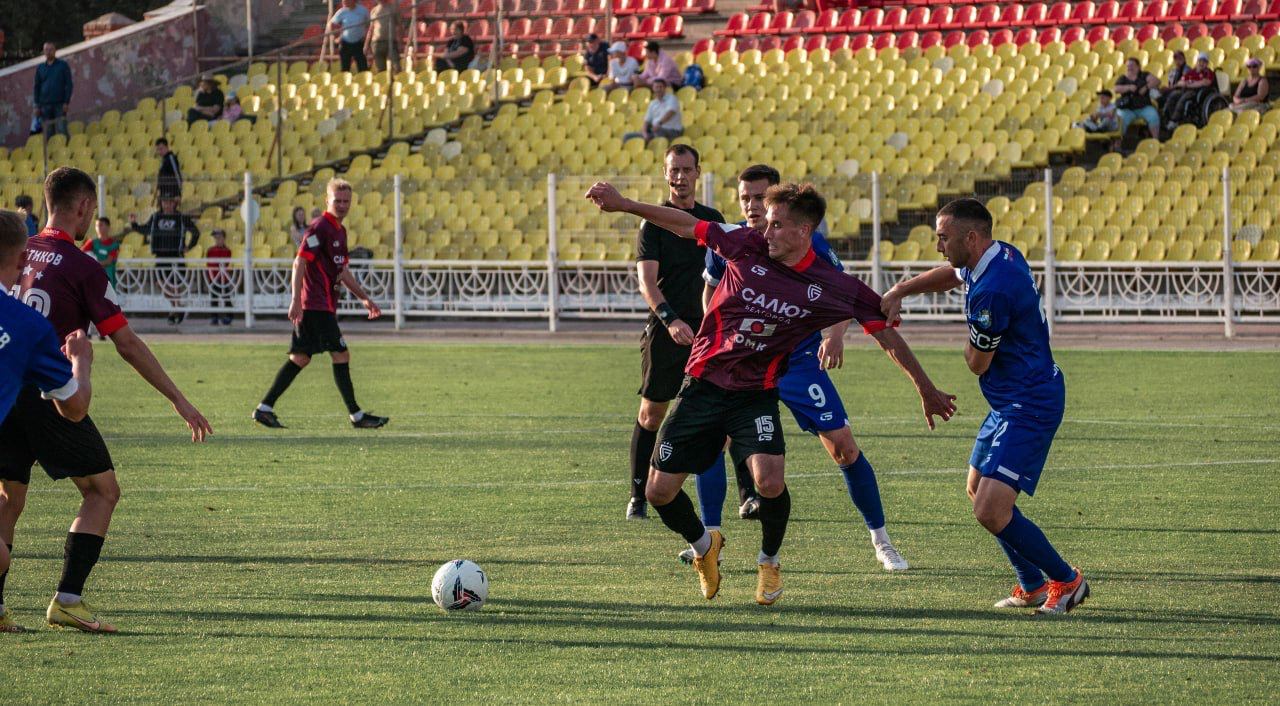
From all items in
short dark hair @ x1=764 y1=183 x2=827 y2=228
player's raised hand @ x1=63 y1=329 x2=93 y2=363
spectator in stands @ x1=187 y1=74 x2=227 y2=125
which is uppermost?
spectator in stands @ x1=187 y1=74 x2=227 y2=125

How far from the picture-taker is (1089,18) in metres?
31.1

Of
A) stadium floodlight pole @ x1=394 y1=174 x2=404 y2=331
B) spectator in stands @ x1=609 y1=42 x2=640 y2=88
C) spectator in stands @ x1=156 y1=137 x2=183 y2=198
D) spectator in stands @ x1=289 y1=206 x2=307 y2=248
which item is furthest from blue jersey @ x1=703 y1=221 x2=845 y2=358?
spectator in stands @ x1=609 y1=42 x2=640 y2=88

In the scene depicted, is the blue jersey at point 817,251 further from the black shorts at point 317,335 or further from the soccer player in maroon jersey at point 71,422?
the black shorts at point 317,335

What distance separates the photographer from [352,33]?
3391 centimetres

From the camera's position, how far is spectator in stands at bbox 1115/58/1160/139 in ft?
83.1

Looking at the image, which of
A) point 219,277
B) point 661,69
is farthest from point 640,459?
point 661,69

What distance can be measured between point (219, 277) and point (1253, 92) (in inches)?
647

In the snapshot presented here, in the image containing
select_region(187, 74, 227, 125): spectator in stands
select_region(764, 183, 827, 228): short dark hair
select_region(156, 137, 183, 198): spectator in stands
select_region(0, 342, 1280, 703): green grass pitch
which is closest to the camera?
select_region(0, 342, 1280, 703): green grass pitch

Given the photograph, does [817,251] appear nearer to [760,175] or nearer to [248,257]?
[760,175]

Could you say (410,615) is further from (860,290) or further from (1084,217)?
(1084,217)

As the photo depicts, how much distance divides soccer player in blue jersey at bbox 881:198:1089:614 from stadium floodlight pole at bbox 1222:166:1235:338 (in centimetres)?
1655

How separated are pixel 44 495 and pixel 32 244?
392 cm

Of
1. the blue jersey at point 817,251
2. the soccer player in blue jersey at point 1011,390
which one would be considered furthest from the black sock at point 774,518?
the blue jersey at point 817,251

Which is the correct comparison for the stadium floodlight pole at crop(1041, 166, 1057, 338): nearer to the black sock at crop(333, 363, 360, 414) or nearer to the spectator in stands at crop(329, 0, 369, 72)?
the black sock at crop(333, 363, 360, 414)
